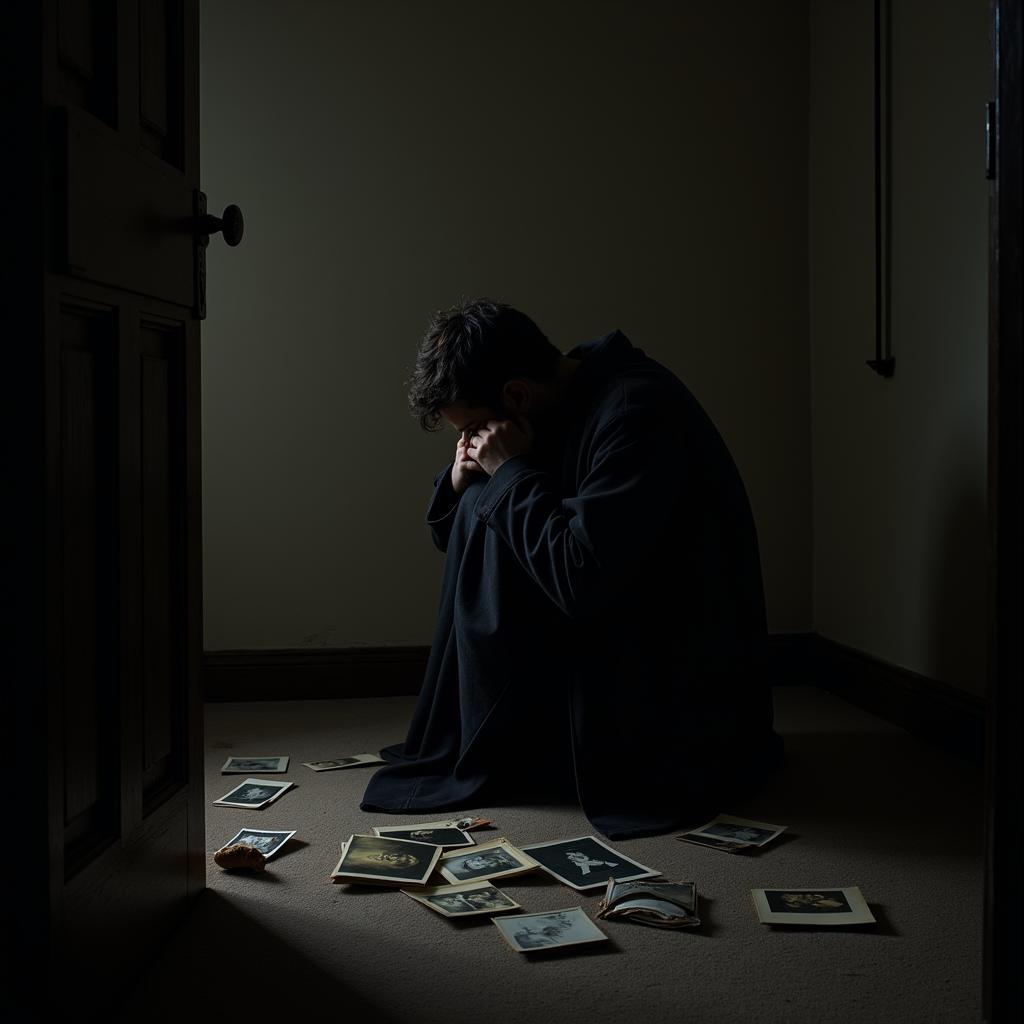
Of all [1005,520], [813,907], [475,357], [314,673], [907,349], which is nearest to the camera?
[1005,520]

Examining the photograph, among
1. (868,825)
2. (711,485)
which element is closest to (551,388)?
(711,485)

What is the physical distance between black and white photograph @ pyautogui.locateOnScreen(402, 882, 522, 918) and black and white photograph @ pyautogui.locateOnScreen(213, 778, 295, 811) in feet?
2.10

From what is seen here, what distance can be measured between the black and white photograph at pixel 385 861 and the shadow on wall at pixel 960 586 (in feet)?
4.60

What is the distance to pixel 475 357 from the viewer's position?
7.64 ft

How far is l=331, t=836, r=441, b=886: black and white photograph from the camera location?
6.07 ft

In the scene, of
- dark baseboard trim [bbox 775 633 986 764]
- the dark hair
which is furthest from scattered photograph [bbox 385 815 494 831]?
dark baseboard trim [bbox 775 633 986 764]

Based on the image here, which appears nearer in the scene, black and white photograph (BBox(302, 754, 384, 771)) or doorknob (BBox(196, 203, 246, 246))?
doorknob (BBox(196, 203, 246, 246))

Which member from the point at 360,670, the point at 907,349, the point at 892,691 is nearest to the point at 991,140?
the point at 907,349

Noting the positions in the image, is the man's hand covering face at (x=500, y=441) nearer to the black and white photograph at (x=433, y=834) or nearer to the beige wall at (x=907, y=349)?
the black and white photograph at (x=433, y=834)

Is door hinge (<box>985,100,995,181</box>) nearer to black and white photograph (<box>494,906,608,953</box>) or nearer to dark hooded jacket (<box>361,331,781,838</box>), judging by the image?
dark hooded jacket (<box>361,331,781,838</box>)

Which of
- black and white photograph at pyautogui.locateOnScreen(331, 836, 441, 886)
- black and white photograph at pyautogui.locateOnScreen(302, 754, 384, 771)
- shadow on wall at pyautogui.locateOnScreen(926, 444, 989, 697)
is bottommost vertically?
black and white photograph at pyautogui.locateOnScreen(302, 754, 384, 771)

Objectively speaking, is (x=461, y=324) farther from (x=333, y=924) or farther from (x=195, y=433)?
(x=333, y=924)

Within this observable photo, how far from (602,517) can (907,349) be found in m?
1.28

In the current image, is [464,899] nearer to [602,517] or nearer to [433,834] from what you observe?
[433,834]
